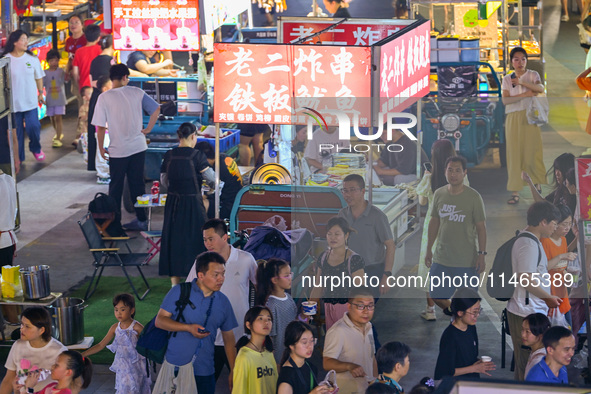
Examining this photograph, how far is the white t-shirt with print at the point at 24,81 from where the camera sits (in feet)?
48.8

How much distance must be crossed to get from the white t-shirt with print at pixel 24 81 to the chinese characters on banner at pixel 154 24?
174 centimetres

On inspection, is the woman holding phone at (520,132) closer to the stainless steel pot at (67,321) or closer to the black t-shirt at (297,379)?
the black t-shirt at (297,379)

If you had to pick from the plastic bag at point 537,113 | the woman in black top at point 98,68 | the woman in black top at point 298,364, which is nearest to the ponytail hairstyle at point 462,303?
the woman in black top at point 298,364

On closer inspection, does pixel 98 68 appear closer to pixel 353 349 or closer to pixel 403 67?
pixel 403 67

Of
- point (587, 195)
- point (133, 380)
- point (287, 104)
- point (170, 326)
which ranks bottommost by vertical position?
point (133, 380)

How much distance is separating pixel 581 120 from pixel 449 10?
329 cm

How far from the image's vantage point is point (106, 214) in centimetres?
1182

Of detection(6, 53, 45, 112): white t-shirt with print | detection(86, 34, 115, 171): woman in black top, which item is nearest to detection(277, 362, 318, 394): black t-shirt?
detection(86, 34, 115, 171): woman in black top

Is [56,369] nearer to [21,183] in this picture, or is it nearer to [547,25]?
[21,183]

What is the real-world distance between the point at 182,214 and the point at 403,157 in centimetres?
299

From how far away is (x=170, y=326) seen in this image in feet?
22.9

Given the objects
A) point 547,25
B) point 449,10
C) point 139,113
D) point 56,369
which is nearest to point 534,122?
point 139,113

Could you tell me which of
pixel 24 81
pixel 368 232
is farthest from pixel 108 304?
pixel 24 81

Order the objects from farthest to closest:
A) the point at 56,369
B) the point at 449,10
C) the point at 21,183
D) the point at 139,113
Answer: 1. the point at 449,10
2. the point at 21,183
3. the point at 139,113
4. the point at 56,369
